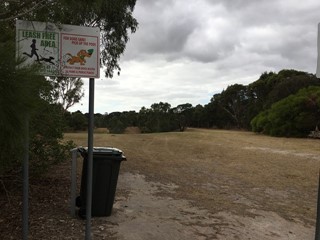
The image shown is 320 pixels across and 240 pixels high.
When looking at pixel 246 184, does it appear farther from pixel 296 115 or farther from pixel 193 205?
pixel 296 115

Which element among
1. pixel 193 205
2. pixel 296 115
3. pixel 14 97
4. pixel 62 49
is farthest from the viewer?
pixel 296 115

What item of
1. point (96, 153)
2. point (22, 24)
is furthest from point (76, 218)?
point (22, 24)

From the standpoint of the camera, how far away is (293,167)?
14.4 meters

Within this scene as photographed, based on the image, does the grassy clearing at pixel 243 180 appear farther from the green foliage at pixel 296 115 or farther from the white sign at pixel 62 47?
the green foliage at pixel 296 115

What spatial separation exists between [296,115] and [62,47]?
3187cm

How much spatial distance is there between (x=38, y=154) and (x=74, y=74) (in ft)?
10.9

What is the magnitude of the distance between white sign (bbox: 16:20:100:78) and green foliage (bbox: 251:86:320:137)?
30458 mm

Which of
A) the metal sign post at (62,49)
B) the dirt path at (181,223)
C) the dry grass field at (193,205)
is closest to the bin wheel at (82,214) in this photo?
the dry grass field at (193,205)

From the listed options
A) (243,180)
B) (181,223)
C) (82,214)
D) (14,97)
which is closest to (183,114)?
(243,180)

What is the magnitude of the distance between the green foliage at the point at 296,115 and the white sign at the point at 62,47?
30458 millimetres

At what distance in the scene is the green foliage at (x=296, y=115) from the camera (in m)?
32.6

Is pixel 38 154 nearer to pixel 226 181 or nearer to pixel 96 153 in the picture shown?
pixel 96 153

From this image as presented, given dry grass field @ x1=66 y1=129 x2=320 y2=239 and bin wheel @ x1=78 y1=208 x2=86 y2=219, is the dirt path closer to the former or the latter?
dry grass field @ x1=66 y1=129 x2=320 y2=239

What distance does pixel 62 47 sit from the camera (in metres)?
4.37
